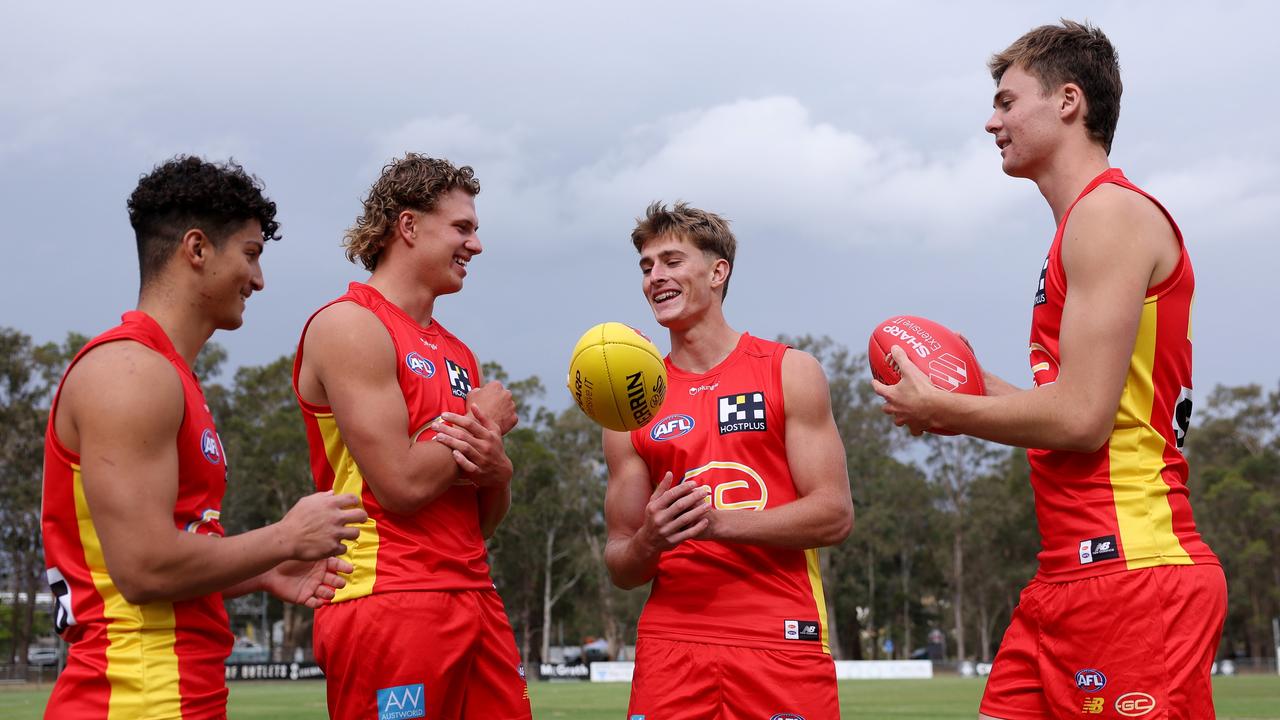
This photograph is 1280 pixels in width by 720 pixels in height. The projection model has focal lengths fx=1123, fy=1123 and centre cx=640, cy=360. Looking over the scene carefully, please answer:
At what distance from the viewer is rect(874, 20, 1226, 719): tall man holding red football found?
3.86 meters

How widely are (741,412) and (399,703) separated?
2161mm

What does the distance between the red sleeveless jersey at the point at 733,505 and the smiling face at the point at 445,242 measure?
1.27 metres

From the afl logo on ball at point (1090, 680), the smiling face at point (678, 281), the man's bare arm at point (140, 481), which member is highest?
the smiling face at point (678, 281)

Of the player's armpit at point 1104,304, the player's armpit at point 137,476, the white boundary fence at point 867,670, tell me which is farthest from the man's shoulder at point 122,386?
the white boundary fence at point 867,670

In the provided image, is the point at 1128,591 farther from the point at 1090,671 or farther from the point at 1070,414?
the point at 1070,414

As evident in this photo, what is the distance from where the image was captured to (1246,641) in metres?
81.6

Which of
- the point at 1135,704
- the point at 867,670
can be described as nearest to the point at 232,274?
the point at 1135,704

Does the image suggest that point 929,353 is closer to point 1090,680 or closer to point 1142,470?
point 1142,470

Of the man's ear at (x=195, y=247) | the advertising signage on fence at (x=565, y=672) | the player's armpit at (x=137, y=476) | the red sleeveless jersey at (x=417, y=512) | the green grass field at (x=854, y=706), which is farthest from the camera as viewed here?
the advertising signage on fence at (x=565, y=672)

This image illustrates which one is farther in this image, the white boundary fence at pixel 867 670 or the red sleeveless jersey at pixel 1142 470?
the white boundary fence at pixel 867 670

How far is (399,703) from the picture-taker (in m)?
4.69

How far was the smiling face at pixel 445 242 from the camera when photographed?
549 centimetres

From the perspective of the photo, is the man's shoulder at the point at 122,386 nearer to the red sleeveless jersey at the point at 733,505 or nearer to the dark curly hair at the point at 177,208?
the dark curly hair at the point at 177,208

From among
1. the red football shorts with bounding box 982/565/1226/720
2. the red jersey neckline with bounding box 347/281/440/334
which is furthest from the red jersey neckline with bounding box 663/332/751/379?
the red football shorts with bounding box 982/565/1226/720
